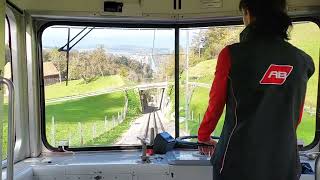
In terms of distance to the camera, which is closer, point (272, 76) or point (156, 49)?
point (272, 76)

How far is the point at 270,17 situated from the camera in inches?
66.6

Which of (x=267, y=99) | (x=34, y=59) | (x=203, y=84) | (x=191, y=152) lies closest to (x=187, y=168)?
(x=191, y=152)

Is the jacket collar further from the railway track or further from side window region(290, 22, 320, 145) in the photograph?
the railway track

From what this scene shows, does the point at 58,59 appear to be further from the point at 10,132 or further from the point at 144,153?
the point at 10,132

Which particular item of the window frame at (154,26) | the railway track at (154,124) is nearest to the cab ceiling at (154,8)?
the window frame at (154,26)

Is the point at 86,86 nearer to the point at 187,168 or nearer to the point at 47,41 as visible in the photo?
the point at 47,41

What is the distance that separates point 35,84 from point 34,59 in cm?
20

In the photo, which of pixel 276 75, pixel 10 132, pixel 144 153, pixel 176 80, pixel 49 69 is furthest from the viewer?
pixel 176 80

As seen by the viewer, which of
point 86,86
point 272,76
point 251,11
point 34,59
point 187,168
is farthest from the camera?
point 86,86

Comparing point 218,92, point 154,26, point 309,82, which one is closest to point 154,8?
point 154,26

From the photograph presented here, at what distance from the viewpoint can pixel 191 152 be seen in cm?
304

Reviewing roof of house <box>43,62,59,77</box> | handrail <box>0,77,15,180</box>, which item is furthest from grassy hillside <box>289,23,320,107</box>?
handrail <box>0,77,15,180</box>

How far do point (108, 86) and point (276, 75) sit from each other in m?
1.81

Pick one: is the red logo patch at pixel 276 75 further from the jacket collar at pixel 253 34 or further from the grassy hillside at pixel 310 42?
the grassy hillside at pixel 310 42
